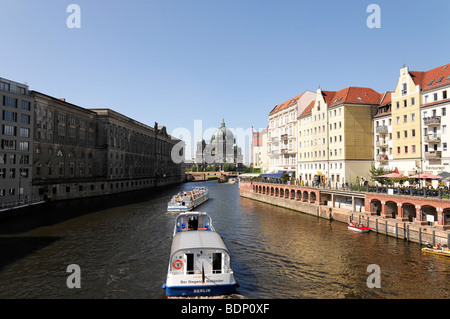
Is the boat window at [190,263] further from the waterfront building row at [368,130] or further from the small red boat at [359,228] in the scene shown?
the waterfront building row at [368,130]

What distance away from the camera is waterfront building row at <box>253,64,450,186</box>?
5119cm

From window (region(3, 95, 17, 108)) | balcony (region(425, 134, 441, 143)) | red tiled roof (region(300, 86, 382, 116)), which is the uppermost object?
red tiled roof (region(300, 86, 382, 116))

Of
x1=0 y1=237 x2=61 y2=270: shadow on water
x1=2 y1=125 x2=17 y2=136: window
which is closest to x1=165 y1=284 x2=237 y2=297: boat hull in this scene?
x1=0 y1=237 x2=61 y2=270: shadow on water

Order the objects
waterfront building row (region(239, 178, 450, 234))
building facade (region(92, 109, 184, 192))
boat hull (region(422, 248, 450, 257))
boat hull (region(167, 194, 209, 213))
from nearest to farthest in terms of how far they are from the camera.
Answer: boat hull (region(422, 248, 450, 257))
waterfront building row (region(239, 178, 450, 234))
boat hull (region(167, 194, 209, 213))
building facade (region(92, 109, 184, 192))

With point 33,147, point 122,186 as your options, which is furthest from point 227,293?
point 122,186

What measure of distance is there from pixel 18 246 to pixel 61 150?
2412 inches

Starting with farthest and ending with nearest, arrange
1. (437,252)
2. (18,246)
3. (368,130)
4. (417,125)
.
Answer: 1. (368,130)
2. (417,125)
3. (18,246)
4. (437,252)

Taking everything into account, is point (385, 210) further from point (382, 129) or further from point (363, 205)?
point (382, 129)

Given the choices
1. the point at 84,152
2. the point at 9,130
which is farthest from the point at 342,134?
the point at 84,152

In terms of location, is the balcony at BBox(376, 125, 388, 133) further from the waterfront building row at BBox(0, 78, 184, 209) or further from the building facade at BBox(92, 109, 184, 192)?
the building facade at BBox(92, 109, 184, 192)

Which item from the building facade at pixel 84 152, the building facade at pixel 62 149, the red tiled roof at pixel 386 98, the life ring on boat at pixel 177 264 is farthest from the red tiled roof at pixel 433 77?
the building facade at pixel 84 152

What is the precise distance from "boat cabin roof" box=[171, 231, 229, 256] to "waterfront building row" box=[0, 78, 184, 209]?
51632mm

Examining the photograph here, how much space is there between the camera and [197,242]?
75.0 feet

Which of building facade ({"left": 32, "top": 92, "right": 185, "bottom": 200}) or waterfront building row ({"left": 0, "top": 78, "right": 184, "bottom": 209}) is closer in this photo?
waterfront building row ({"left": 0, "top": 78, "right": 184, "bottom": 209})
